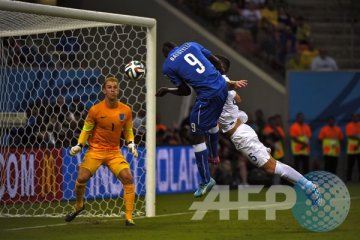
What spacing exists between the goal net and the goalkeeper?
7.18 feet

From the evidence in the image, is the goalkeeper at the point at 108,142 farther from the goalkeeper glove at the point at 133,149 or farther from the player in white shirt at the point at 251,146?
the player in white shirt at the point at 251,146

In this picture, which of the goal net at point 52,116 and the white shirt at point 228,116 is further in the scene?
the goal net at point 52,116

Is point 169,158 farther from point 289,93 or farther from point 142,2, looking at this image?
point 142,2

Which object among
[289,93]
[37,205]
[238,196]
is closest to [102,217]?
[37,205]

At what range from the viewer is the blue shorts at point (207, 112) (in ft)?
44.4

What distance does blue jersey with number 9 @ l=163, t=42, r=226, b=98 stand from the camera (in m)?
13.5

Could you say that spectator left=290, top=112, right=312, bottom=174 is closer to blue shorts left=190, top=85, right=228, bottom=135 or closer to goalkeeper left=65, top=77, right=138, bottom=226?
goalkeeper left=65, top=77, right=138, bottom=226

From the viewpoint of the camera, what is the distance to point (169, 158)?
2138 centimetres

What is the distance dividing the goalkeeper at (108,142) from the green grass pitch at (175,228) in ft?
1.64

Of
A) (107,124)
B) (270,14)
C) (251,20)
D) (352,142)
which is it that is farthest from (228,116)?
(270,14)

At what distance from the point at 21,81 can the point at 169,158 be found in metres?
4.64

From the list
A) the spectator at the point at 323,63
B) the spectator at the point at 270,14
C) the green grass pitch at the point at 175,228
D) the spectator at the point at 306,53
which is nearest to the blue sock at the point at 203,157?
the green grass pitch at the point at 175,228

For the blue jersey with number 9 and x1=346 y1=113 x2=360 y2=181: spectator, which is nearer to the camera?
the blue jersey with number 9

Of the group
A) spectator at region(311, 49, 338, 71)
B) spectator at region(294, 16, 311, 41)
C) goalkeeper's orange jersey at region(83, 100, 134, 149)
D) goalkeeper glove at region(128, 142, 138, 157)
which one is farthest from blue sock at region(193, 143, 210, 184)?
spectator at region(294, 16, 311, 41)
